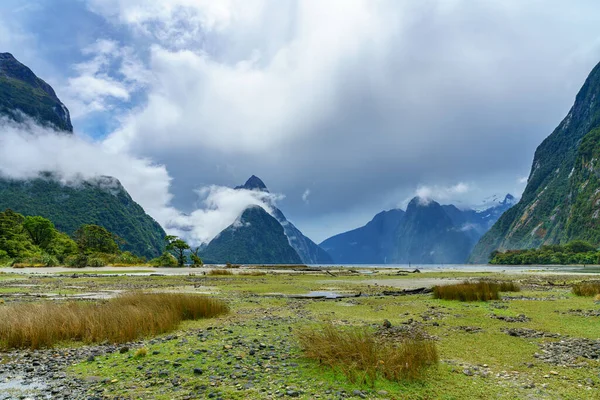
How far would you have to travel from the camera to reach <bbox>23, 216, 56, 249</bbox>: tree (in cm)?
9281

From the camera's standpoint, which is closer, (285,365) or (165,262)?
(285,365)

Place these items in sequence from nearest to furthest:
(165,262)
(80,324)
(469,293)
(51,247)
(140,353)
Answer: (140,353) → (80,324) → (469,293) → (51,247) → (165,262)

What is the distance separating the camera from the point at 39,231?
94.4 m

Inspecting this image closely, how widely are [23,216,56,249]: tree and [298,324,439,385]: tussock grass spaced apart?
10712cm

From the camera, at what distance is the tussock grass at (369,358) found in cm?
772

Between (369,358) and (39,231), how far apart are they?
4404 inches

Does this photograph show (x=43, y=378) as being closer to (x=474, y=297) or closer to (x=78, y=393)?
(x=78, y=393)

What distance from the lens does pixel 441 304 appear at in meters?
21.6

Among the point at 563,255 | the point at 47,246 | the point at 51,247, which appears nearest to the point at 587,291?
the point at 51,247

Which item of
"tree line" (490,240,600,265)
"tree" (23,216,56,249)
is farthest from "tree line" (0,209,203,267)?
"tree line" (490,240,600,265)

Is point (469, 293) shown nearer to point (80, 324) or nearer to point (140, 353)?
point (140, 353)

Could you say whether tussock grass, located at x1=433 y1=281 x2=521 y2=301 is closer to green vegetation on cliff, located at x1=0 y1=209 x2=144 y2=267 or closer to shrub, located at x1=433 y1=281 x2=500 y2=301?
shrub, located at x1=433 y1=281 x2=500 y2=301

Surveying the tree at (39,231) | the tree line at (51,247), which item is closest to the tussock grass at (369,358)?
the tree line at (51,247)

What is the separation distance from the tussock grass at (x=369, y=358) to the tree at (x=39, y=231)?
107m
